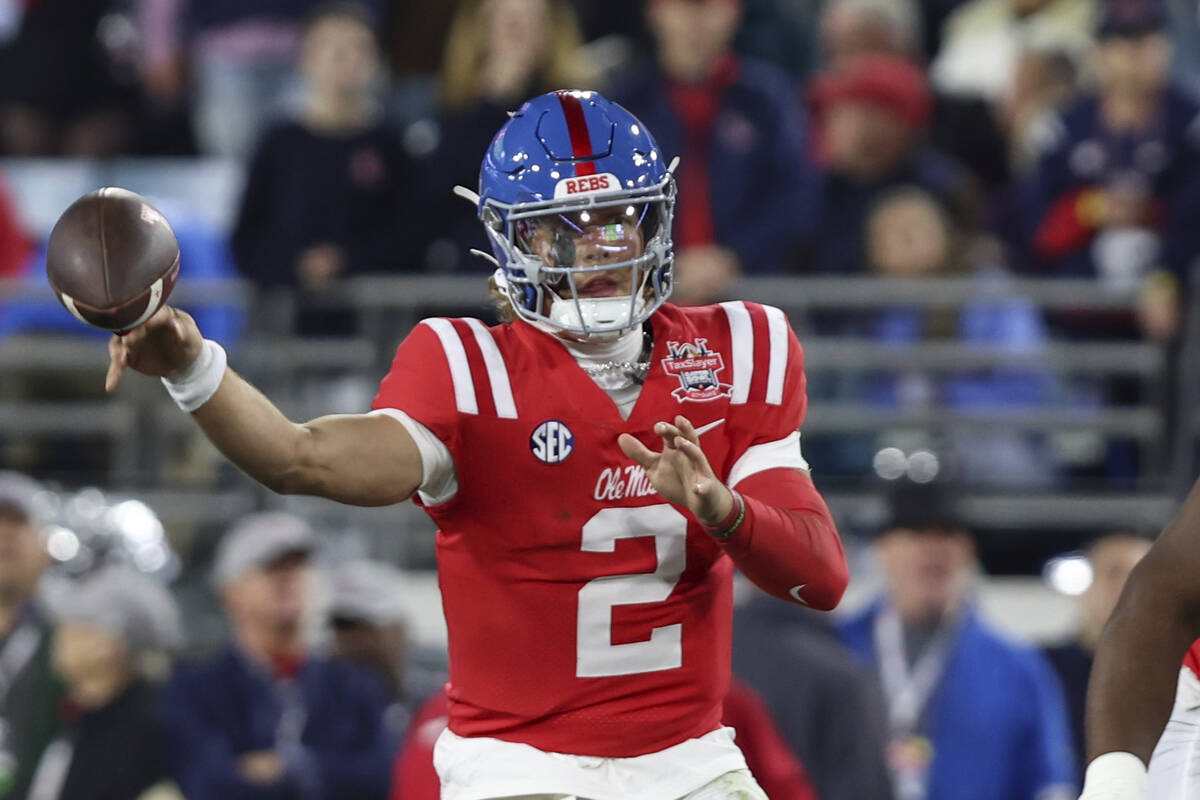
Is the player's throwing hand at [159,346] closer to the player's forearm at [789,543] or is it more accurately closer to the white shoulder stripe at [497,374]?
the white shoulder stripe at [497,374]

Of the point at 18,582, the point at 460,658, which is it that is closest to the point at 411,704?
the point at 18,582

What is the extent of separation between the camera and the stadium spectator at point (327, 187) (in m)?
7.82

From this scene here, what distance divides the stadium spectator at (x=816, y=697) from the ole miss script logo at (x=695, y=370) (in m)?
2.44

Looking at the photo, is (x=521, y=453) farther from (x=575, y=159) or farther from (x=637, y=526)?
(x=575, y=159)

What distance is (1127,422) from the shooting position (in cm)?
777

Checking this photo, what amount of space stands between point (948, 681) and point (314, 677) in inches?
78.7

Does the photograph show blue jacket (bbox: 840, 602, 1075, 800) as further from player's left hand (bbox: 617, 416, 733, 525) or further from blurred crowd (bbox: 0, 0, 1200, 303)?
player's left hand (bbox: 617, 416, 733, 525)

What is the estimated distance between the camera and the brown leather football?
10.8ft

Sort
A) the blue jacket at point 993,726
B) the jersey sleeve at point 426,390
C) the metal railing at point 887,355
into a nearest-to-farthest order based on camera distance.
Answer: the jersey sleeve at point 426,390 < the blue jacket at point 993,726 < the metal railing at point 887,355

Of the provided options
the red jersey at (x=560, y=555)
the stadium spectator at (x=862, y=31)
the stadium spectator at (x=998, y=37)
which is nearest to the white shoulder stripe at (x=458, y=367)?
the red jersey at (x=560, y=555)

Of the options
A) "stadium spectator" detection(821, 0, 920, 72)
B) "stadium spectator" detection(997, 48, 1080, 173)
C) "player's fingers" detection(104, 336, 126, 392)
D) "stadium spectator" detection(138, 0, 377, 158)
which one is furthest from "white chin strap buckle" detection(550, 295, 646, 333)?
"stadium spectator" detection(997, 48, 1080, 173)

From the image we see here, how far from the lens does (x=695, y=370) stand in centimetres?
384

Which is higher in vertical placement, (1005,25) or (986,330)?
(1005,25)

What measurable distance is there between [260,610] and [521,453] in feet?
11.1
